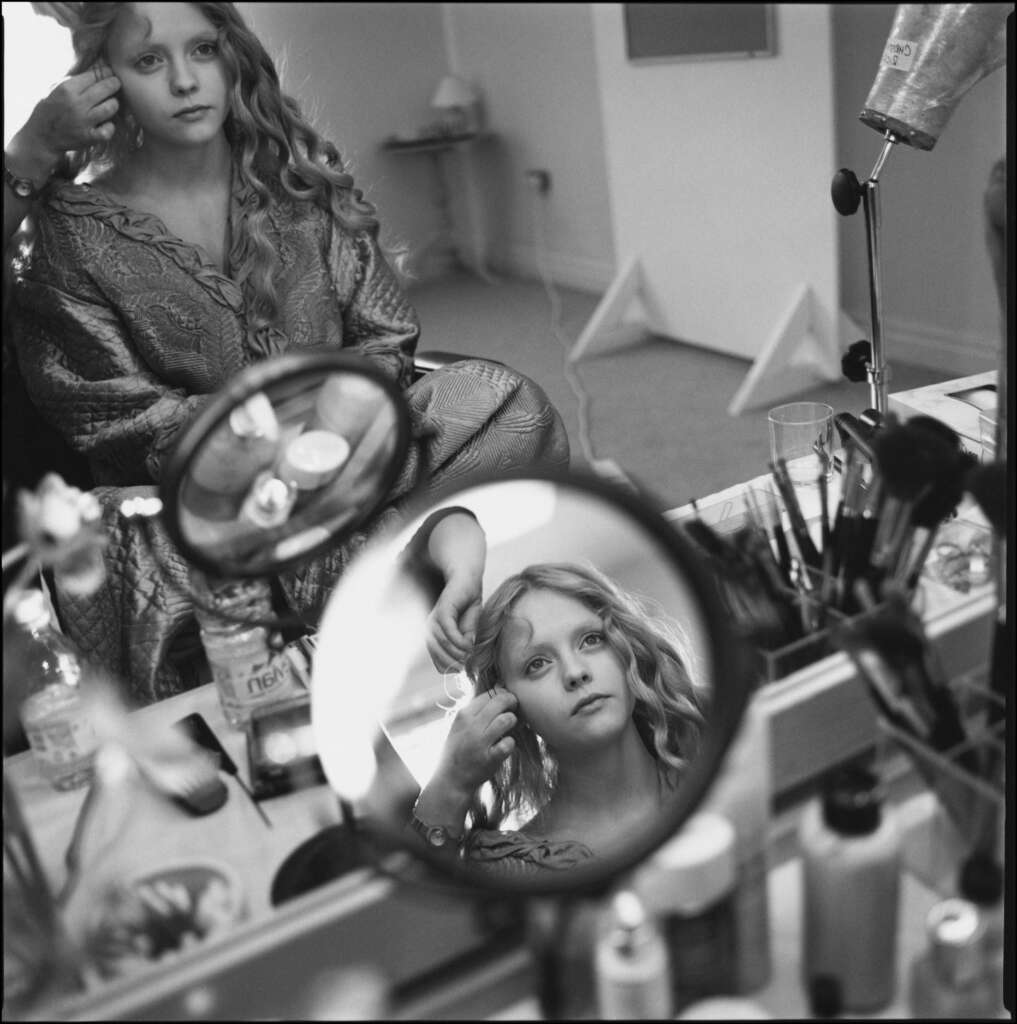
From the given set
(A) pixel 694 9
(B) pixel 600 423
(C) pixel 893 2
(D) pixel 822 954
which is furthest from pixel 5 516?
(A) pixel 694 9

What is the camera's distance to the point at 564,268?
4.70 metres

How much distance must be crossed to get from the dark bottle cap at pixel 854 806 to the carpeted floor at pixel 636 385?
5.37ft

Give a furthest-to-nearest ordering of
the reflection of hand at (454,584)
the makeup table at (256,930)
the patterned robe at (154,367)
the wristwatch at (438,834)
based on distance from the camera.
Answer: the patterned robe at (154,367)
the wristwatch at (438,834)
the reflection of hand at (454,584)
the makeup table at (256,930)

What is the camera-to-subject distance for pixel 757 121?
3.16 metres

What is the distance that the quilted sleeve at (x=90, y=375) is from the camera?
116 cm

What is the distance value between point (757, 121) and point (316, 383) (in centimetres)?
289

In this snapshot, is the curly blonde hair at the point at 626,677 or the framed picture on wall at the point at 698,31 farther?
the framed picture on wall at the point at 698,31

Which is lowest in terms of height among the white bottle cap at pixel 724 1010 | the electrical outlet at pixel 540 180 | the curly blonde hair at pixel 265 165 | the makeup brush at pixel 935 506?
the white bottle cap at pixel 724 1010

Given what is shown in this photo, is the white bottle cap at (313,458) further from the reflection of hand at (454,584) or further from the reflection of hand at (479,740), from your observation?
the reflection of hand at (479,740)

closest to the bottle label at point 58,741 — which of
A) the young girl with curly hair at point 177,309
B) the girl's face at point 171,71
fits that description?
the young girl with curly hair at point 177,309

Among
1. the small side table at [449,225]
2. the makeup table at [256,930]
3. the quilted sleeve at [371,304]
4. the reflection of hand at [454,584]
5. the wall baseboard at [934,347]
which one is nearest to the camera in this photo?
the makeup table at [256,930]

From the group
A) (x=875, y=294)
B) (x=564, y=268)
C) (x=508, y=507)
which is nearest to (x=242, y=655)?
(x=508, y=507)

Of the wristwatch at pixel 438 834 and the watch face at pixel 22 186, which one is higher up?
the watch face at pixel 22 186

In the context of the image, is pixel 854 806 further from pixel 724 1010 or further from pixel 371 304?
pixel 371 304
